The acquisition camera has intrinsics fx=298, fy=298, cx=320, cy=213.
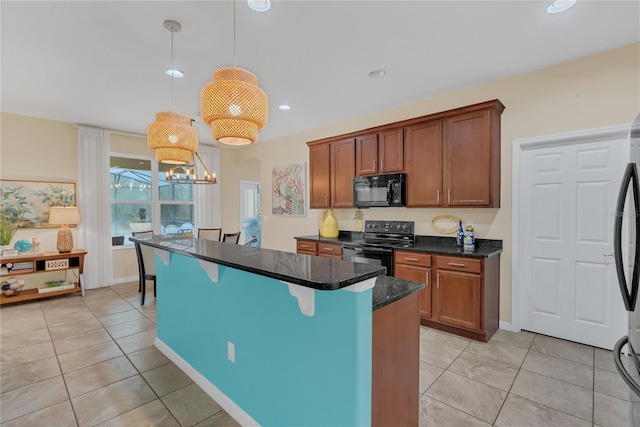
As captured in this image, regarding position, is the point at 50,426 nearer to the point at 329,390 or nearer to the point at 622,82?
the point at 329,390

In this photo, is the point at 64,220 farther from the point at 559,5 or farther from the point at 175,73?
the point at 559,5

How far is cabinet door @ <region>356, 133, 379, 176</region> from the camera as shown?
398 cm

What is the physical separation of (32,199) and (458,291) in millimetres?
6003

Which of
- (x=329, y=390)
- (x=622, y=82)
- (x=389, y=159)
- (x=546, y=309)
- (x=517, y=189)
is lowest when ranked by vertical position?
(x=546, y=309)

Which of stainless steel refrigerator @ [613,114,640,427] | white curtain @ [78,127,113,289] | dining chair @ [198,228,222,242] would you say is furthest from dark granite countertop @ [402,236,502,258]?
white curtain @ [78,127,113,289]

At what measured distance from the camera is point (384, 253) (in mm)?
3537

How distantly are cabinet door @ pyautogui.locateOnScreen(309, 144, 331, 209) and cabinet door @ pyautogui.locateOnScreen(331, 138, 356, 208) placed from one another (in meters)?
0.11

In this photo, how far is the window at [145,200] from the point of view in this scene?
5.44 meters

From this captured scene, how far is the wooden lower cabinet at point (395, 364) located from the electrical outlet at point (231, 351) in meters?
0.96

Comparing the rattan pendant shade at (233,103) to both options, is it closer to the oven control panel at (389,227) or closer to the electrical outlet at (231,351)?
the electrical outlet at (231,351)

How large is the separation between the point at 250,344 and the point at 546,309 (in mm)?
3069

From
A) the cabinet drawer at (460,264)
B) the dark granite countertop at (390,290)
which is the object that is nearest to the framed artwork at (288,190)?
the cabinet drawer at (460,264)

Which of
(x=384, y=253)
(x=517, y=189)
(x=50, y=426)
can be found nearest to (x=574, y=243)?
(x=517, y=189)

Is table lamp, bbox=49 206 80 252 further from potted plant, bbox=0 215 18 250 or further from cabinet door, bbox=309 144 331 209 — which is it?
cabinet door, bbox=309 144 331 209
